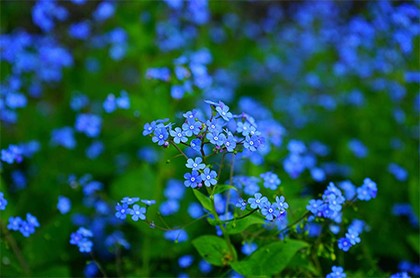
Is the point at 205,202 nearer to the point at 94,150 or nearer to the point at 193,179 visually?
the point at 193,179

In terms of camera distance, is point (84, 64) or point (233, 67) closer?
point (84, 64)

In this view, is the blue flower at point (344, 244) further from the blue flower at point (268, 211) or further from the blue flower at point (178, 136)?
the blue flower at point (178, 136)

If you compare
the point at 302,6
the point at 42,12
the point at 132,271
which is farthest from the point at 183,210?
the point at 302,6

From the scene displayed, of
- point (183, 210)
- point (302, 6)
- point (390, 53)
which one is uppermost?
point (302, 6)

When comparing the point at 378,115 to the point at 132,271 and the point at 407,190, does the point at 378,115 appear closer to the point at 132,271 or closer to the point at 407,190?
the point at 407,190

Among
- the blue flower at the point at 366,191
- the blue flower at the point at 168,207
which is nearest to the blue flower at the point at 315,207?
the blue flower at the point at 366,191

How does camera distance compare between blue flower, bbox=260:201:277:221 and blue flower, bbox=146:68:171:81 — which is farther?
blue flower, bbox=146:68:171:81

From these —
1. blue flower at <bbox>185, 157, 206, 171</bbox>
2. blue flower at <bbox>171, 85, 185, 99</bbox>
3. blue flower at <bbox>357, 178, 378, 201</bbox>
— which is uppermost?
blue flower at <bbox>171, 85, 185, 99</bbox>

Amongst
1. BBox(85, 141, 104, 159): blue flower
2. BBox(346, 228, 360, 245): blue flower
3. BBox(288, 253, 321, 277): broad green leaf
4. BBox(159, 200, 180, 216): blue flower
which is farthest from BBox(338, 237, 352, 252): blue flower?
BBox(85, 141, 104, 159): blue flower

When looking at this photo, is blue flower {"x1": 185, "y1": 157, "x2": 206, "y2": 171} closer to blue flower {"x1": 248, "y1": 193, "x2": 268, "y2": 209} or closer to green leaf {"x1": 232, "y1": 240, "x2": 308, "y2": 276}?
blue flower {"x1": 248, "y1": 193, "x2": 268, "y2": 209}
